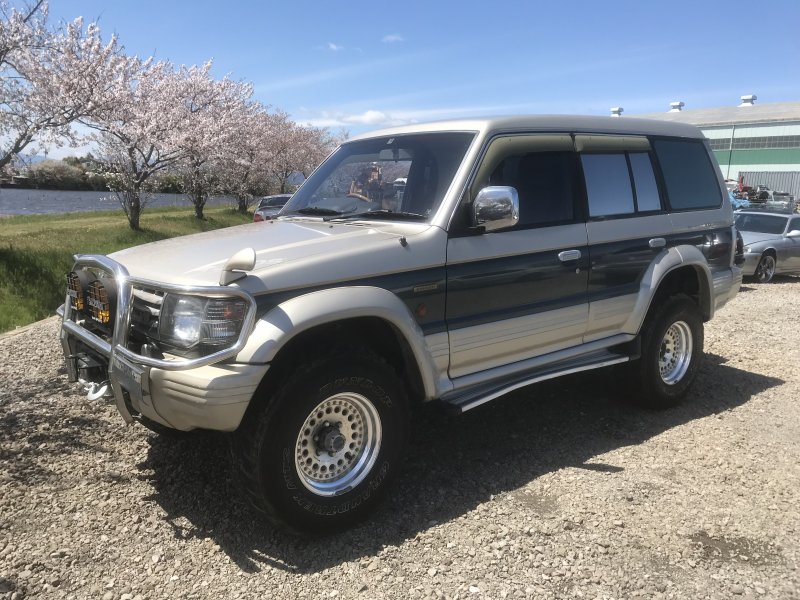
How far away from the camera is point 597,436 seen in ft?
15.8

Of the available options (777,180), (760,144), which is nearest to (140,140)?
(777,180)

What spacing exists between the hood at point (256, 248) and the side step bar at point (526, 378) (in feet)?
3.30

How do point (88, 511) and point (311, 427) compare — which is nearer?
point (311, 427)

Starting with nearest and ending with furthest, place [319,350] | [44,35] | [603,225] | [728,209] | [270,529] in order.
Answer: [319,350], [270,529], [603,225], [728,209], [44,35]

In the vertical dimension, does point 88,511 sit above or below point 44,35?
below

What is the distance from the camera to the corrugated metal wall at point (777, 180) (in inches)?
1837

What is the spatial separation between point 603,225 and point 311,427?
2.58 meters

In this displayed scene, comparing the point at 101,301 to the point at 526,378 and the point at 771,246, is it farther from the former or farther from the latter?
the point at 771,246

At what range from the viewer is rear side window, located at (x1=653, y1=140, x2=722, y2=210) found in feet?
17.2

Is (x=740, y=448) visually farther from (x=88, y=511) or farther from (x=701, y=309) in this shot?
(x=88, y=511)

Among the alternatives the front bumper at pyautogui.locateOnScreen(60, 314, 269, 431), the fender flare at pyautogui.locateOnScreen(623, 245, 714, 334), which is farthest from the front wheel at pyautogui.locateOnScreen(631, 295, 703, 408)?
the front bumper at pyautogui.locateOnScreen(60, 314, 269, 431)

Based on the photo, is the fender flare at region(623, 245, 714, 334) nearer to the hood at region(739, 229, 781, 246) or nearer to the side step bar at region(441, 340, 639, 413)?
the side step bar at region(441, 340, 639, 413)

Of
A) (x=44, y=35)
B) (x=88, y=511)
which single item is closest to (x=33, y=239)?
(x=44, y=35)

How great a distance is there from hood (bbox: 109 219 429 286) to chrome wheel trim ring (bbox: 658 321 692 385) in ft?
9.11
